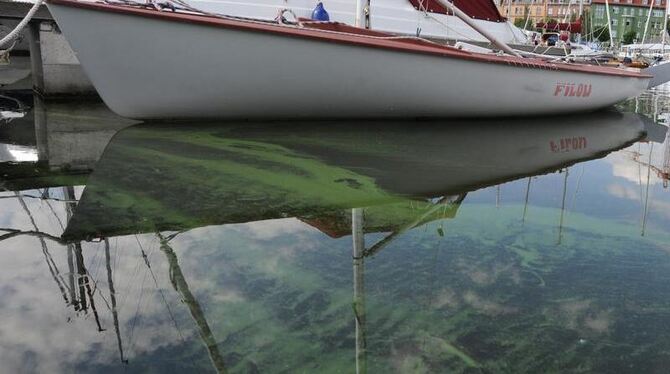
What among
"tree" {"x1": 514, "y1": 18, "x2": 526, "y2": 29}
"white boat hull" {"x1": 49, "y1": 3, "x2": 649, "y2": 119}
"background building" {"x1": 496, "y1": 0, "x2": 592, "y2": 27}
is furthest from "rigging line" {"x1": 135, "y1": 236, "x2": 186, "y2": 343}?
"tree" {"x1": 514, "y1": 18, "x2": 526, "y2": 29}

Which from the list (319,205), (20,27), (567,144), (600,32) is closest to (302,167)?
(319,205)

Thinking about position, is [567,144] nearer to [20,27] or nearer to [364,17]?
[364,17]

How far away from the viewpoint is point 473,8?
9.33 meters

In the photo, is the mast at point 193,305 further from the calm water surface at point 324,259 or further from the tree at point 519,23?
the tree at point 519,23

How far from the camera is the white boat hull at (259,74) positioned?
193 inches

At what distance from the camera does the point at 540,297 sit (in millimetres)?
2279

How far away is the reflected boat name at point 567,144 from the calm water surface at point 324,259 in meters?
0.41

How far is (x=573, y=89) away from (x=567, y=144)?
5.54 feet

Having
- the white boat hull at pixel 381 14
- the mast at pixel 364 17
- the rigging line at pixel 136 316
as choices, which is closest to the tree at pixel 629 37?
the white boat hull at pixel 381 14

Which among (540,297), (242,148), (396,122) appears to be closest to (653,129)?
(396,122)

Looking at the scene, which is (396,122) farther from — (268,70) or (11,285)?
(11,285)

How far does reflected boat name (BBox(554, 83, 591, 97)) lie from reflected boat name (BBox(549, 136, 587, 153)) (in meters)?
0.96

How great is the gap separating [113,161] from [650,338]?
137 inches

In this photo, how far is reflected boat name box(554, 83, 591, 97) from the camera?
6.79 m
